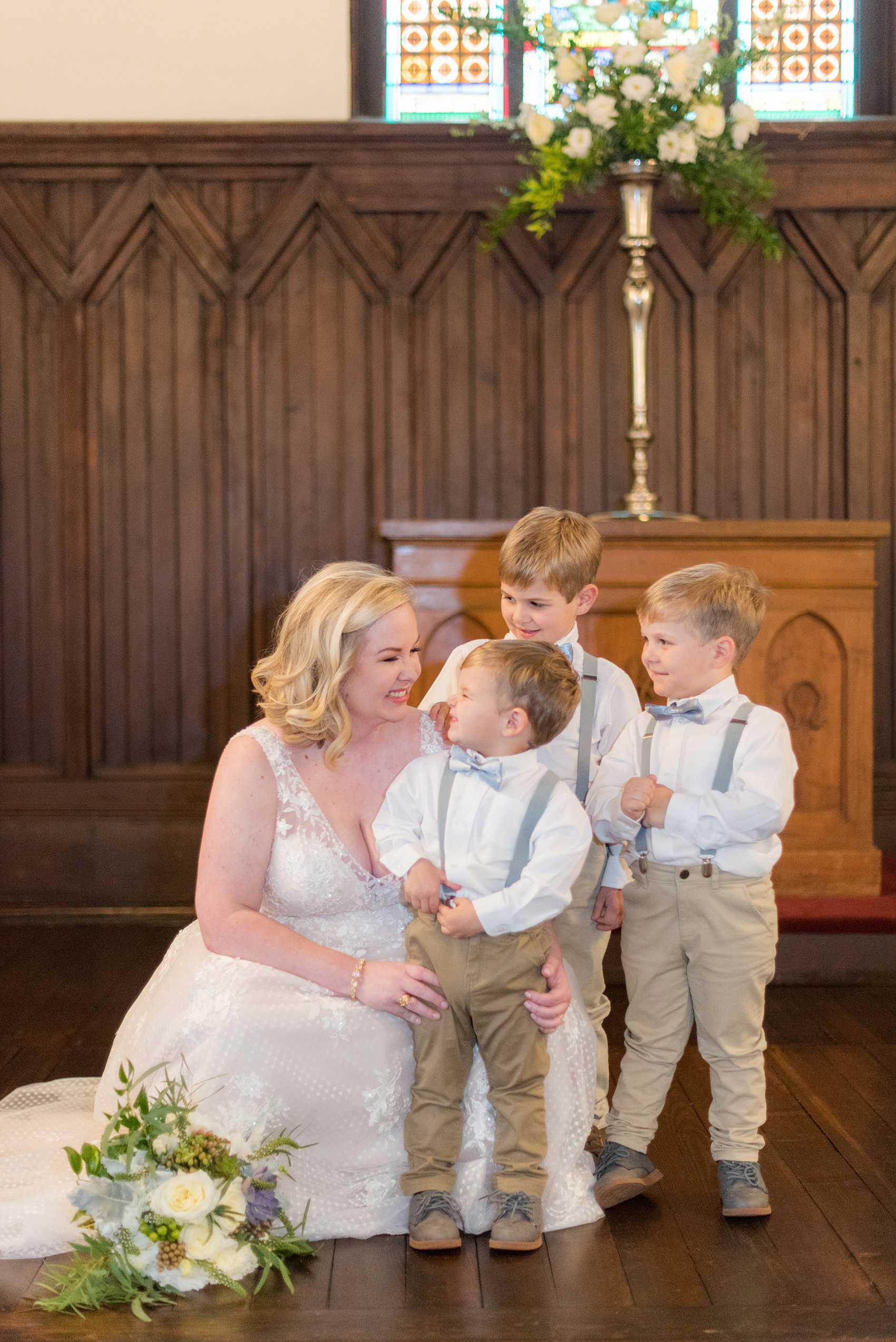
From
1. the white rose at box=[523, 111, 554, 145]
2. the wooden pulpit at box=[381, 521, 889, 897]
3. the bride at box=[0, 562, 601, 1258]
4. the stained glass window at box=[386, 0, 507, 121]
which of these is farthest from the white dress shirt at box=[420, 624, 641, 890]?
the stained glass window at box=[386, 0, 507, 121]

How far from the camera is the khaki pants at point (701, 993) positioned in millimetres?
2660

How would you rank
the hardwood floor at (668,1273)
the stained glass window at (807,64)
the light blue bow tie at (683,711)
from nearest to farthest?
the hardwood floor at (668,1273), the light blue bow tie at (683,711), the stained glass window at (807,64)

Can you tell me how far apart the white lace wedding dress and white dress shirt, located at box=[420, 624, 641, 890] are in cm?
39

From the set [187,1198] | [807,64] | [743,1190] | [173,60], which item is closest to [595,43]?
[807,64]

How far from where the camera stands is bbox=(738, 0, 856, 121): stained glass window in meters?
5.59

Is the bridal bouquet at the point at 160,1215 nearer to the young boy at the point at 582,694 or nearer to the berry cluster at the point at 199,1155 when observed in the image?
the berry cluster at the point at 199,1155

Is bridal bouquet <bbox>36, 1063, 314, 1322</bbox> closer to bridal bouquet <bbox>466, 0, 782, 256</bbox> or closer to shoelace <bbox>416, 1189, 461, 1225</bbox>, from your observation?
shoelace <bbox>416, 1189, 461, 1225</bbox>

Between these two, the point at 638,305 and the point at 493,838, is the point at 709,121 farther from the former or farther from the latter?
the point at 493,838

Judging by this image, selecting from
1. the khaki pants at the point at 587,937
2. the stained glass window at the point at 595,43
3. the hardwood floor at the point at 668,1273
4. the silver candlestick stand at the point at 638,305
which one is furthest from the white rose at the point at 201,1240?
the stained glass window at the point at 595,43

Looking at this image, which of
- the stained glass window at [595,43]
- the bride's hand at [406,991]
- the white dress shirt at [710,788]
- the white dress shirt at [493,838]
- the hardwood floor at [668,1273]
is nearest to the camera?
the hardwood floor at [668,1273]

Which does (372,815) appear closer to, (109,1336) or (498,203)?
(109,1336)

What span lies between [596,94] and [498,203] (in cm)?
73

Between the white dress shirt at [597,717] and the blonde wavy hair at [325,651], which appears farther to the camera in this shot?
the white dress shirt at [597,717]

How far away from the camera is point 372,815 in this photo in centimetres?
276
